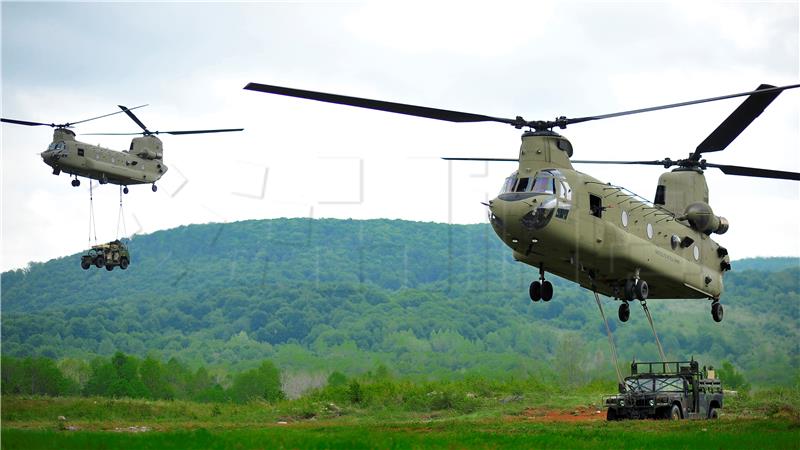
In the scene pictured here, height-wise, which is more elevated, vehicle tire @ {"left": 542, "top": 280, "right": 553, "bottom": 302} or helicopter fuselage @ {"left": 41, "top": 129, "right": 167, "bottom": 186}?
helicopter fuselage @ {"left": 41, "top": 129, "right": 167, "bottom": 186}

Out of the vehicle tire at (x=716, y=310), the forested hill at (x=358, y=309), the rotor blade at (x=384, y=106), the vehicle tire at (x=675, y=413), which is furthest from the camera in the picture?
the forested hill at (x=358, y=309)

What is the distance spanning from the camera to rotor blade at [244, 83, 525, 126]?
2283cm

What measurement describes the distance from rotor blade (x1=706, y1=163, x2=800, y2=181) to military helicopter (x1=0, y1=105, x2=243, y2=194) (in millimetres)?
16865

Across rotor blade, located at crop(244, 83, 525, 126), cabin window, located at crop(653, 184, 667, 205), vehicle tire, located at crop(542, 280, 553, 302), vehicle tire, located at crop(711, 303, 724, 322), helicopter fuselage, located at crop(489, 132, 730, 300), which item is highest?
rotor blade, located at crop(244, 83, 525, 126)

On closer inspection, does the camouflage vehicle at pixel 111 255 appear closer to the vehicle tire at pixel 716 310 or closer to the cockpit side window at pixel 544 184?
the cockpit side window at pixel 544 184

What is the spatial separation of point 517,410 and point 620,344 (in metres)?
46.4

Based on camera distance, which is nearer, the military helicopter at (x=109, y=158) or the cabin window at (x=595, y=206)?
the cabin window at (x=595, y=206)

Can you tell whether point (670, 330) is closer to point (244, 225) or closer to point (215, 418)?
point (215, 418)

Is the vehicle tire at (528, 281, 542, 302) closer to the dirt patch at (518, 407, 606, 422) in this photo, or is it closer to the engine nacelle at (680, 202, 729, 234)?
the dirt patch at (518, 407, 606, 422)

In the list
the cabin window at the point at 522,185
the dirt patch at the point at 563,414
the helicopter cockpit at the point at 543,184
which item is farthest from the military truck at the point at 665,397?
the cabin window at the point at 522,185

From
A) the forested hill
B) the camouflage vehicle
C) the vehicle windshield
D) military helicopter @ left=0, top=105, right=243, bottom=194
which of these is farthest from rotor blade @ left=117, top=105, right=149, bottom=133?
the forested hill

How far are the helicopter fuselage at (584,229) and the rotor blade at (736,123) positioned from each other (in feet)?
9.37

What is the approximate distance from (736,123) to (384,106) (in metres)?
11.9

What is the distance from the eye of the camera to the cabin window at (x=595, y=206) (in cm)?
2705
